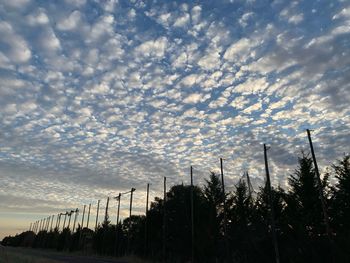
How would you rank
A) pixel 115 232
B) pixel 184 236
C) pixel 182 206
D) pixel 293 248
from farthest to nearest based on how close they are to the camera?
1. pixel 115 232
2. pixel 182 206
3. pixel 184 236
4. pixel 293 248

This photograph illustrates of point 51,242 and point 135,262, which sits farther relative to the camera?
point 51,242

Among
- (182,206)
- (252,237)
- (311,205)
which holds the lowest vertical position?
(252,237)

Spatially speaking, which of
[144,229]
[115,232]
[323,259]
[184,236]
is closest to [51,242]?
[115,232]

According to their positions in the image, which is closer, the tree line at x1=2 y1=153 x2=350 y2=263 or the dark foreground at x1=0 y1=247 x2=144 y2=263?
the tree line at x1=2 y1=153 x2=350 y2=263

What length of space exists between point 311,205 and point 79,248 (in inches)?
2263

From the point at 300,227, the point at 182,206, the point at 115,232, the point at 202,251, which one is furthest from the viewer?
the point at 115,232

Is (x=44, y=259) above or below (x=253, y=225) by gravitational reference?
below

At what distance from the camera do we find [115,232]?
58031 millimetres

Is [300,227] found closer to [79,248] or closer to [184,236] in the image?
[184,236]

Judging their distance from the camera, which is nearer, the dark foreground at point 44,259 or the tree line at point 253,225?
the tree line at point 253,225

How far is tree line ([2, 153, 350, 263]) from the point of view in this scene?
23.0 metres

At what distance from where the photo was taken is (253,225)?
32.7m

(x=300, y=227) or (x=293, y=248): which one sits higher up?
(x=300, y=227)

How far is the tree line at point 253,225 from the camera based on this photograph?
22984mm
